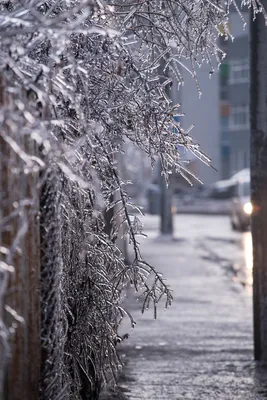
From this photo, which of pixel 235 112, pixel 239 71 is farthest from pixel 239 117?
pixel 239 71

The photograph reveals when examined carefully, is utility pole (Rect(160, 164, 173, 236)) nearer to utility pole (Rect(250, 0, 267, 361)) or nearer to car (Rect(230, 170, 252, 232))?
car (Rect(230, 170, 252, 232))

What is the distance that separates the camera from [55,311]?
4637mm

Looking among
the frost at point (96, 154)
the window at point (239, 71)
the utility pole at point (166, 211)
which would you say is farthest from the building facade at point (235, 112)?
the frost at point (96, 154)

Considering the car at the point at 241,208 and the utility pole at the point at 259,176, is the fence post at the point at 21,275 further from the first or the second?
the car at the point at 241,208

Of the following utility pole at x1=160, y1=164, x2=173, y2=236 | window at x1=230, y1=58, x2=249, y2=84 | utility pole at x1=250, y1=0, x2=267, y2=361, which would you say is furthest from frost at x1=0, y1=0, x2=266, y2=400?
window at x1=230, y1=58, x2=249, y2=84

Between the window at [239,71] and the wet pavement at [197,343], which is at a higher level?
the window at [239,71]

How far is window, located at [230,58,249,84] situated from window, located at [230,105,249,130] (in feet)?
6.55

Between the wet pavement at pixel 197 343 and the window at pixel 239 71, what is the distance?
5102 cm

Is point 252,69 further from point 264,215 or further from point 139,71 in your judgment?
point 139,71

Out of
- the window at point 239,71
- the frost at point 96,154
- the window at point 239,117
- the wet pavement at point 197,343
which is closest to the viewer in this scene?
the frost at point 96,154

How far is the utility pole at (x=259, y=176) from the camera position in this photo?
8.53 meters

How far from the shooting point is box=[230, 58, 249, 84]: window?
6888 centimetres

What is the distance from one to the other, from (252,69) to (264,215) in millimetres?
1284

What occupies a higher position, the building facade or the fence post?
the building facade
